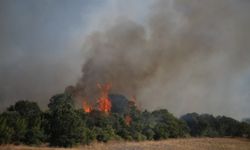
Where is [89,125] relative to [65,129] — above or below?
above

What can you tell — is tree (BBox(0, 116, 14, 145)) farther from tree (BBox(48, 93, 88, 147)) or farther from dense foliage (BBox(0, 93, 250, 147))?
tree (BBox(48, 93, 88, 147))

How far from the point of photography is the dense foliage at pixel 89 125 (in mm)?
45706

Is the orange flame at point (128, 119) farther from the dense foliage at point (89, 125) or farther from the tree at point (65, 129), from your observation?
the tree at point (65, 129)

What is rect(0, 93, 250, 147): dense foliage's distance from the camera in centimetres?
4571

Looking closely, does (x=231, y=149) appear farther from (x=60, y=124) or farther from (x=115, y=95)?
(x=115, y=95)

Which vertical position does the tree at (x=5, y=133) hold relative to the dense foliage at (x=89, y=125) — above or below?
below

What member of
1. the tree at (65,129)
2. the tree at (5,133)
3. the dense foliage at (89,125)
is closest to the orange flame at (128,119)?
the dense foliage at (89,125)

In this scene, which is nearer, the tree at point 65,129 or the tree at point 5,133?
the tree at point 5,133

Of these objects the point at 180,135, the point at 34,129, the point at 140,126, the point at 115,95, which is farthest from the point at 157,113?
the point at 34,129

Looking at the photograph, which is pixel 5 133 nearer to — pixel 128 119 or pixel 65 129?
pixel 65 129

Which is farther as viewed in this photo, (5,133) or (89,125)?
(89,125)

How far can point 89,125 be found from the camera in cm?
6206

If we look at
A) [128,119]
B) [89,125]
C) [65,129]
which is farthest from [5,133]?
[128,119]

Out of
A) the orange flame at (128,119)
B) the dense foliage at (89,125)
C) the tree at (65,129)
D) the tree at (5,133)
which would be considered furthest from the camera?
the orange flame at (128,119)
